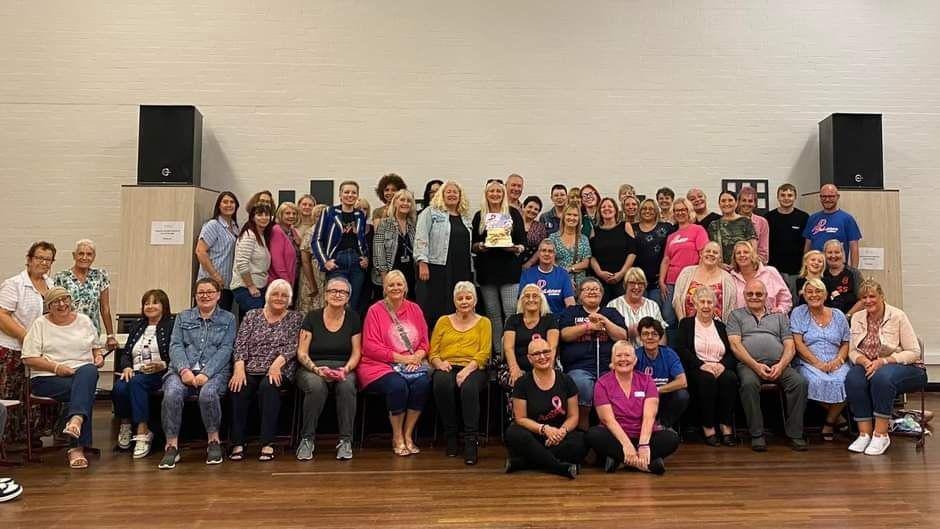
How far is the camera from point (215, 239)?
5773 mm

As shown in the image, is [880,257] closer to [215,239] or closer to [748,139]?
[748,139]

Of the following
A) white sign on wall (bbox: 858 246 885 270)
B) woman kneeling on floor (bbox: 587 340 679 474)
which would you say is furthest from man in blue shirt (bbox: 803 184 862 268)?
woman kneeling on floor (bbox: 587 340 679 474)

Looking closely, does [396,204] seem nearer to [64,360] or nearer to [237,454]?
[237,454]

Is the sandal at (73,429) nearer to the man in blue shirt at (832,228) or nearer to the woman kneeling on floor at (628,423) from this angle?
the woman kneeling on floor at (628,423)

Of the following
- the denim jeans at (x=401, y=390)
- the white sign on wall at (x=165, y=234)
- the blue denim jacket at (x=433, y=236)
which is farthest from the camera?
the white sign on wall at (x=165, y=234)

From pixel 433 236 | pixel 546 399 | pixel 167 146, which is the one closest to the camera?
pixel 546 399

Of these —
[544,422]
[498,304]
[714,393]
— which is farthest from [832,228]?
[544,422]

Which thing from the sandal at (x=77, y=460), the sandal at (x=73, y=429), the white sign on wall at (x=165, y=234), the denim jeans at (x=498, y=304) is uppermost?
the white sign on wall at (x=165, y=234)

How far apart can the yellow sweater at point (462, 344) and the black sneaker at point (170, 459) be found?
5.28 feet

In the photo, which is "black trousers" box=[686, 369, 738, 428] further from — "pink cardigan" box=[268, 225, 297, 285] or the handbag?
"pink cardigan" box=[268, 225, 297, 285]

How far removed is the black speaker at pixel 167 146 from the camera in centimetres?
623

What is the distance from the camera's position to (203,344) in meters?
4.44

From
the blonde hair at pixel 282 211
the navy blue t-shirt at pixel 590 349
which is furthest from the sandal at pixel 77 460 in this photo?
the navy blue t-shirt at pixel 590 349

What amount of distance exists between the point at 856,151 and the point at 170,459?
632 centimetres
